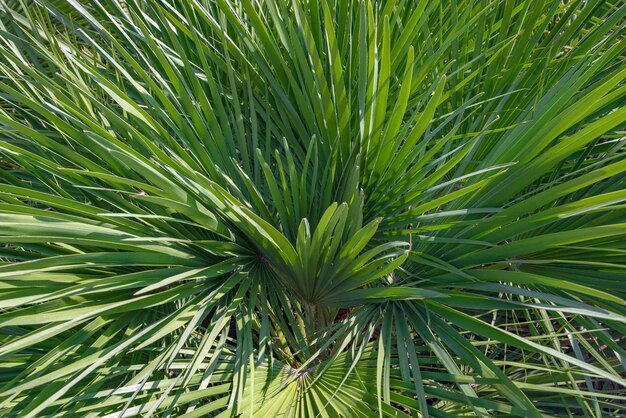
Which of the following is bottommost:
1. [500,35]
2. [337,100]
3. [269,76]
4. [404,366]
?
[404,366]

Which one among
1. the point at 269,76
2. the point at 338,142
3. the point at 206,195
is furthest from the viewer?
the point at 269,76

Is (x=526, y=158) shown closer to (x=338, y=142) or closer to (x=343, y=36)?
(x=338, y=142)

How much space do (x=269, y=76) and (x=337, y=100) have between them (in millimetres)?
176

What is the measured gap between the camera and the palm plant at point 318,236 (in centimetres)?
69

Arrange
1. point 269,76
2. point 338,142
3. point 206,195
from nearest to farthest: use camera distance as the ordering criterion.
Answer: point 206,195 < point 338,142 < point 269,76

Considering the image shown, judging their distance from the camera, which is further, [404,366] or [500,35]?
[500,35]

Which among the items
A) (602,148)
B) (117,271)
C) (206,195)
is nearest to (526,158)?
(602,148)

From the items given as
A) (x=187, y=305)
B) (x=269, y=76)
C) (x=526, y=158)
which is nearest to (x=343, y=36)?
(x=269, y=76)

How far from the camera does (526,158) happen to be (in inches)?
29.3

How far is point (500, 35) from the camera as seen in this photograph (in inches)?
39.0

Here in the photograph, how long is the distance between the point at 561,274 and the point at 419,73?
1.30ft

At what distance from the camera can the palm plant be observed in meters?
0.69

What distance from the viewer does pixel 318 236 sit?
713 millimetres

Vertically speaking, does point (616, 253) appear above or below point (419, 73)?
below
